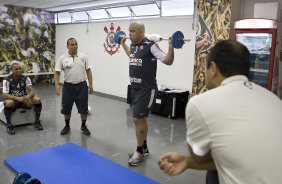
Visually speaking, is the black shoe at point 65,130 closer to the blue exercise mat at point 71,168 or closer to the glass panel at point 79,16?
the blue exercise mat at point 71,168

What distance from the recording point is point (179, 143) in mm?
3898

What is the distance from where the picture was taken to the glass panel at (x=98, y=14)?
7.29 meters

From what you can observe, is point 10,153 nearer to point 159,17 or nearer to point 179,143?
point 179,143

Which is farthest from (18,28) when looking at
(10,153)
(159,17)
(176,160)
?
(176,160)

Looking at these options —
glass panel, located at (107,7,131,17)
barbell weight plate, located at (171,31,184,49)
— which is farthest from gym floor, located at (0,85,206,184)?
glass panel, located at (107,7,131,17)

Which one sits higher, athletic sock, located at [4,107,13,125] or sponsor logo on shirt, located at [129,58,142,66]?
sponsor logo on shirt, located at [129,58,142,66]

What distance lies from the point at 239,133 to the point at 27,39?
27.3 ft

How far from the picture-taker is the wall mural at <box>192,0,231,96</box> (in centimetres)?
423

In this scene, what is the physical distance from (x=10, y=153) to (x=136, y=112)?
1619mm

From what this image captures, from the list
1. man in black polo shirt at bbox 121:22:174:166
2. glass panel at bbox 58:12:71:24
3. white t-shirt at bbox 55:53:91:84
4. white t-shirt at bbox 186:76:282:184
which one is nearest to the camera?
white t-shirt at bbox 186:76:282:184

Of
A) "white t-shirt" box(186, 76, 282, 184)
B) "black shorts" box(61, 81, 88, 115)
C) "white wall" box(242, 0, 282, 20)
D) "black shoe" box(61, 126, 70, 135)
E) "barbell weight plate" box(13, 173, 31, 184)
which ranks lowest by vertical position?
"black shoe" box(61, 126, 70, 135)

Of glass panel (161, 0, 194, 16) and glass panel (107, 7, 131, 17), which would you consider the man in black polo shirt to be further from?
glass panel (107, 7, 131, 17)

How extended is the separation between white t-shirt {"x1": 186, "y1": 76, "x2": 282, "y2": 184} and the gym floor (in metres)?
1.84

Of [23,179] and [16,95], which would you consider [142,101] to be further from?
[16,95]
